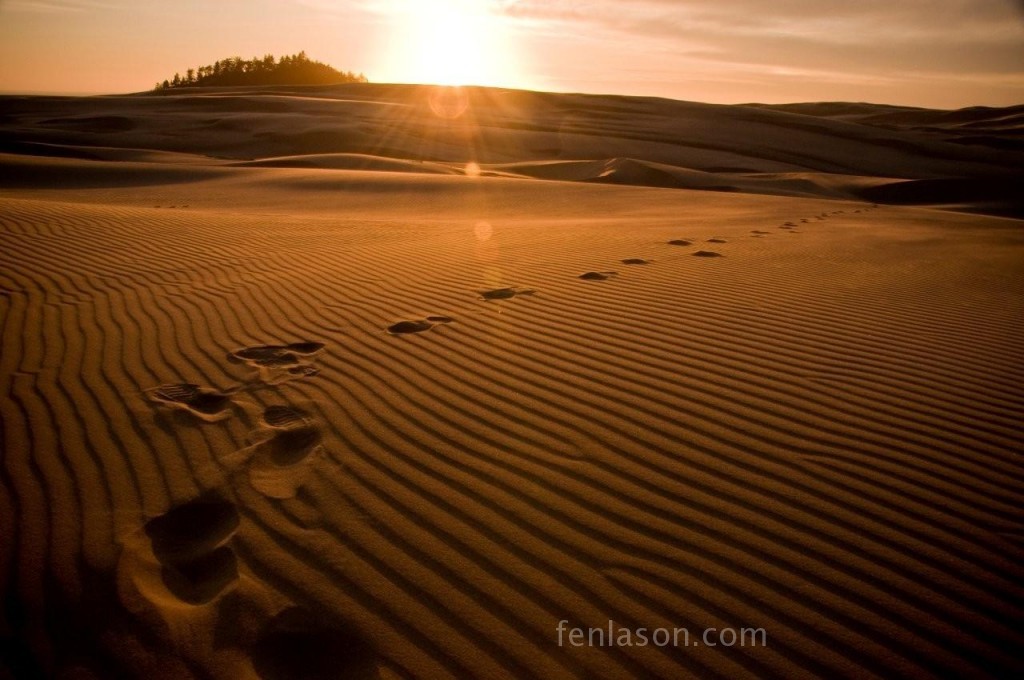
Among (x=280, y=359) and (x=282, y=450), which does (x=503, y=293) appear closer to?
(x=280, y=359)

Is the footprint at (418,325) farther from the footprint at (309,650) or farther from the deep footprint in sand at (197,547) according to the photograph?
the footprint at (309,650)

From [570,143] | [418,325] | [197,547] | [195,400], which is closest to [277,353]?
[195,400]

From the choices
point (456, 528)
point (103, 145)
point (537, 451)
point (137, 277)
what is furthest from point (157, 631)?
point (103, 145)

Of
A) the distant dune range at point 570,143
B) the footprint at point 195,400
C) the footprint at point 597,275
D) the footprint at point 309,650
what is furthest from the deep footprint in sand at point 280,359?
the distant dune range at point 570,143

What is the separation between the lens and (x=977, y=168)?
26.5m

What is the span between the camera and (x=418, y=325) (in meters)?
4.62

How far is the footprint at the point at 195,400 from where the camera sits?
3.27 metres

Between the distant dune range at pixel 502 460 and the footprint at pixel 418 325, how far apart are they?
0.13 ft

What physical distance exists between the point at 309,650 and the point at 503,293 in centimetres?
386

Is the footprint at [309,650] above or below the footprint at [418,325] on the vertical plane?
below

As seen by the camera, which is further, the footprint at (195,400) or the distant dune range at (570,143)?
the distant dune range at (570,143)

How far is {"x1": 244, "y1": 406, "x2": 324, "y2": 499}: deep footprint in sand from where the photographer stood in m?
2.69

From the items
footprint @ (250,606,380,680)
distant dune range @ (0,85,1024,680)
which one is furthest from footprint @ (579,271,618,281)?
footprint @ (250,606,380,680)

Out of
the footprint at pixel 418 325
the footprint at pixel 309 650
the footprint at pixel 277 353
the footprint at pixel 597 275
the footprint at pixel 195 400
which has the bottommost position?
the footprint at pixel 309 650
